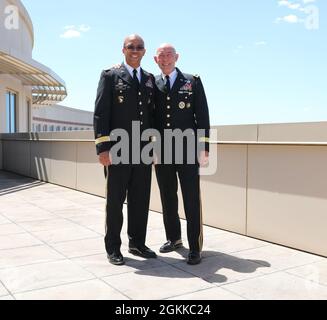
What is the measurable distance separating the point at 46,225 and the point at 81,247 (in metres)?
1.38

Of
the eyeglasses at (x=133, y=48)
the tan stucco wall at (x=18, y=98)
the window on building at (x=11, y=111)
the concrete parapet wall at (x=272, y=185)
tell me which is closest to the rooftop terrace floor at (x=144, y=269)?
the concrete parapet wall at (x=272, y=185)

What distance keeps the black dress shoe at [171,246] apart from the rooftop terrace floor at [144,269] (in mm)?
74

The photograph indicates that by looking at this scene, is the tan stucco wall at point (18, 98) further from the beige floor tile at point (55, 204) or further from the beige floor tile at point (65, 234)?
the beige floor tile at point (65, 234)

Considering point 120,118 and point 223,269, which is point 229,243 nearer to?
point 223,269

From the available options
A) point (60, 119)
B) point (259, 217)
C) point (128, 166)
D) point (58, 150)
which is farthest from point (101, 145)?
point (60, 119)

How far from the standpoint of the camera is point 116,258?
4.27 m

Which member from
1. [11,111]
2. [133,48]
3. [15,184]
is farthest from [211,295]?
[11,111]

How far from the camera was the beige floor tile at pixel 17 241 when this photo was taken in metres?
4.92

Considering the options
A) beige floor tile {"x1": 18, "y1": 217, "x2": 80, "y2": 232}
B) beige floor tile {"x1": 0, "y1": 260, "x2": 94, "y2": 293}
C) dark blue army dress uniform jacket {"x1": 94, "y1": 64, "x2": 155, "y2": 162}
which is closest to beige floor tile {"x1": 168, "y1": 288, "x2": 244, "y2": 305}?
beige floor tile {"x1": 0, "y1": 260, "x2": 94, "y2": 293}

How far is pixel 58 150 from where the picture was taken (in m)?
11.0

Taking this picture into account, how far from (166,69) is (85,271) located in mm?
2107

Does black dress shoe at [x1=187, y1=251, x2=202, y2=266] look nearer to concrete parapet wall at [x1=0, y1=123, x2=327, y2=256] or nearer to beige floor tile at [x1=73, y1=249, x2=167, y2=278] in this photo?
beige floor tile at [x1=73, y1=249, x2=167, y2=278]

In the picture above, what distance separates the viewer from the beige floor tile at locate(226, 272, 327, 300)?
338cm

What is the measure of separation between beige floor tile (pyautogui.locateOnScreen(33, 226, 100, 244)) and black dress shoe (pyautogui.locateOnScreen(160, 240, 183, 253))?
1074mm
